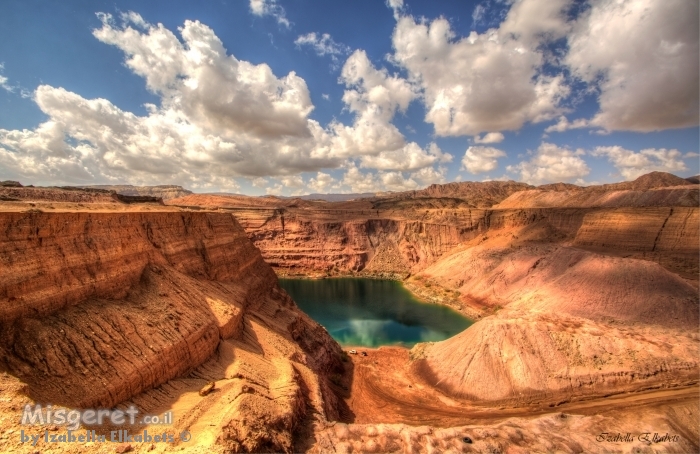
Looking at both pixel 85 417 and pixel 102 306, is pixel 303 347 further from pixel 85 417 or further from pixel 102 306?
pixel 85 417

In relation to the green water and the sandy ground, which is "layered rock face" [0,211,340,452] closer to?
the sandy ground

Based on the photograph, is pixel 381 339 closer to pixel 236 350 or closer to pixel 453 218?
pixel 236 350

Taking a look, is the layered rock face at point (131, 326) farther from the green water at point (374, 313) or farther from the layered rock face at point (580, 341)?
the green water at point (374, 313)

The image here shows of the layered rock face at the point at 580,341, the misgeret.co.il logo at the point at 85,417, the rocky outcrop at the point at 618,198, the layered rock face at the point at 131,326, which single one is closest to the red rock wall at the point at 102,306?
the layered rock face at the point at 131,326

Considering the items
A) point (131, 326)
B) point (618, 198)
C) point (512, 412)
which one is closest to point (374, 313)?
point (512, 412)

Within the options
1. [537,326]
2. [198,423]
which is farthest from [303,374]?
[537,326]

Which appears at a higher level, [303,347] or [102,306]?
[102,306]
